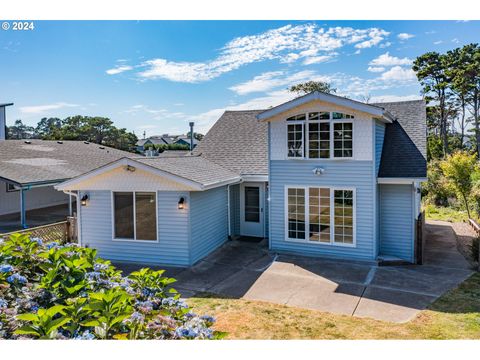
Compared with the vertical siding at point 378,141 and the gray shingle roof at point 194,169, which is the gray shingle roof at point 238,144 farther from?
the vertical siding at point 378,141

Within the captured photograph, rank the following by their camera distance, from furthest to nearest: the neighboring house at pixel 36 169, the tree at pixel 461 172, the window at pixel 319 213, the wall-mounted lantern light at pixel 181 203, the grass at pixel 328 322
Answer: the neighboring house at pixel 36 169
the tree at pixel 461 172
the window at pixel 319 213
the wall-mounted lantern light at pixel 181 203
the grass at pixel 328 322

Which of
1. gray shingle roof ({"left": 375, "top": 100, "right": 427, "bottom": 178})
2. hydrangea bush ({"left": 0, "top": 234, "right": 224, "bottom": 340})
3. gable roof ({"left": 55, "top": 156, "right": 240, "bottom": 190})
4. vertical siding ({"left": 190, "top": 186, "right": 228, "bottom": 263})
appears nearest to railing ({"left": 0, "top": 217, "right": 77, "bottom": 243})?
gable roof ({"left": 55, "top": 156, "right": 240, "bottom": 190})

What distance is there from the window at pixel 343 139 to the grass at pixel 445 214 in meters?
8.11

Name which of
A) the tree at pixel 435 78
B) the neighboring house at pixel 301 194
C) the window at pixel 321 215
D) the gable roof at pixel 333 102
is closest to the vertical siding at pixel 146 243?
the neighboring house at pixel 301 194

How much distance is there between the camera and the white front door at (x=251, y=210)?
11.8m

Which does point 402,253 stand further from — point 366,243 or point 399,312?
point 399,312

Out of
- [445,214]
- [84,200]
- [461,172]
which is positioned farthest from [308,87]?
[84,200]

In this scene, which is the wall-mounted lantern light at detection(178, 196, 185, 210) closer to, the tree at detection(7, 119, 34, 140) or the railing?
the railing

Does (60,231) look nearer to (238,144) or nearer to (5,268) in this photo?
(238,144)

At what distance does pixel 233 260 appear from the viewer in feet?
31.5

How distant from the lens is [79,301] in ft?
10.5

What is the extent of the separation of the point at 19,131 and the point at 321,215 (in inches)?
1172

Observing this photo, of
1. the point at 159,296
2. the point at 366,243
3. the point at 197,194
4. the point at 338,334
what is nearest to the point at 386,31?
the point at 366,243

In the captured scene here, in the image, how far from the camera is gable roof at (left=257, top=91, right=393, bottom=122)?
885 cm
